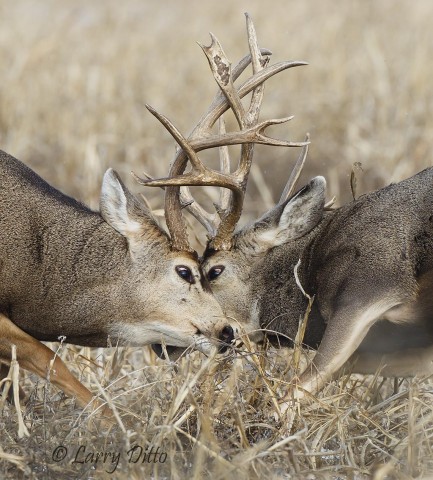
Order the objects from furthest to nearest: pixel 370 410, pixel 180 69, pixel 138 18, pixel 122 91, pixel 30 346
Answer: pixel 138 18 < pixel 180 69 < pixel 122 91 < pixel 30 346 < pixel 370 410

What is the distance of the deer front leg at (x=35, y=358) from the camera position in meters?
5.87

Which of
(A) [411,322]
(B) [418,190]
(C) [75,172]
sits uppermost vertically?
(B) [418,190]

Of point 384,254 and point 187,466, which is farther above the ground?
point 384,254

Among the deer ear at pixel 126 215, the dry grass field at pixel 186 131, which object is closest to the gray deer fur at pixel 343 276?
the dry grass field at pixel 186 131

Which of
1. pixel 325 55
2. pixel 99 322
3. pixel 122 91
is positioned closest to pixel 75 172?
pixel 122 91

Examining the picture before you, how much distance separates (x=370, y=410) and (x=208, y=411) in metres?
0.95

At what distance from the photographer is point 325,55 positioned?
46.2 feet

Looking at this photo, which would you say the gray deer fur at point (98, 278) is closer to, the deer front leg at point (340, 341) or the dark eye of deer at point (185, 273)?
the dark eye of deer at point (185, 273)

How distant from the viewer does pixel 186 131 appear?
494 inches

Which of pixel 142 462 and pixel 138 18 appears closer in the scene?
pixel 142 462

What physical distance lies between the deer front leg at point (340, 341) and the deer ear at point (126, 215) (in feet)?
4.06

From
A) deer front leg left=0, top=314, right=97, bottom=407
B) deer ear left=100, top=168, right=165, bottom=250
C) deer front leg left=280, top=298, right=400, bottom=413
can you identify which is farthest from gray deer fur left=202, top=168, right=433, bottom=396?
deer front leg left=0, top=314, right=97, bottom=407

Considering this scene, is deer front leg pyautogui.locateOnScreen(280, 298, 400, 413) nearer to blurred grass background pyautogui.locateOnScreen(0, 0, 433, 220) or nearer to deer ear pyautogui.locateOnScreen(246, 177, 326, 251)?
deer ear pyautogui.locateOnScreen(246, 177, 326, 251)

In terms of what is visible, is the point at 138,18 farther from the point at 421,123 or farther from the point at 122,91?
the point at 421,123
